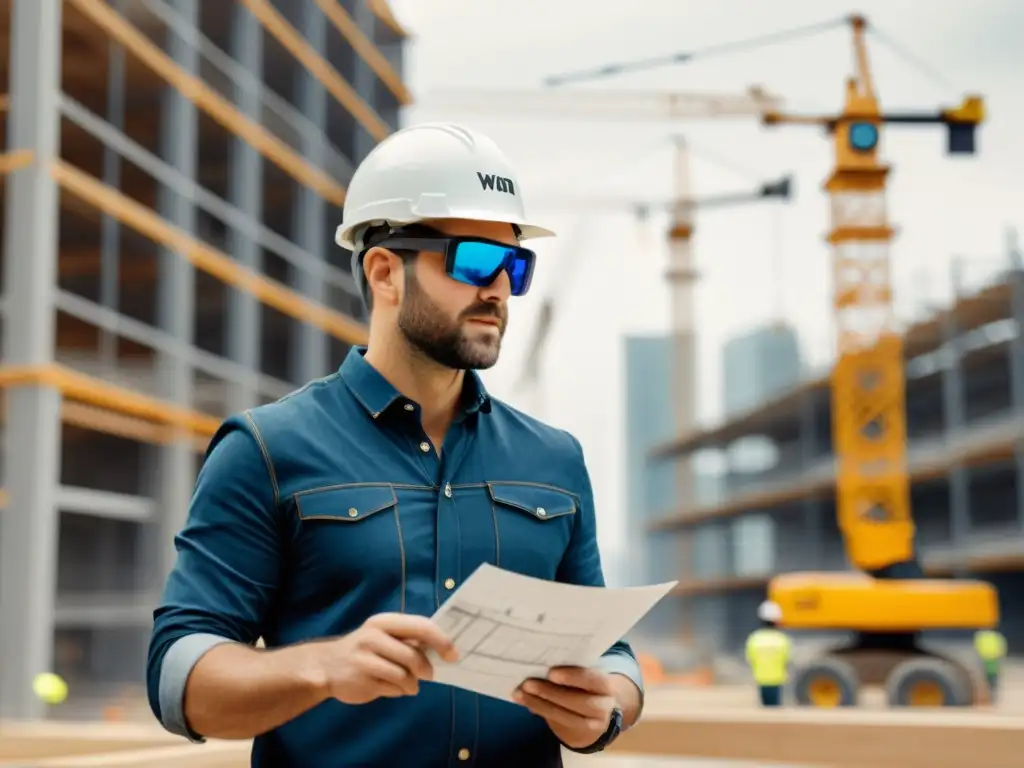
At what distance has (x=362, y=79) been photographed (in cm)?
3309

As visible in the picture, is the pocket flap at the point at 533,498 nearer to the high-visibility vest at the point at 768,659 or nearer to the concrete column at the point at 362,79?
the high-visibility vest at the point at 768,659

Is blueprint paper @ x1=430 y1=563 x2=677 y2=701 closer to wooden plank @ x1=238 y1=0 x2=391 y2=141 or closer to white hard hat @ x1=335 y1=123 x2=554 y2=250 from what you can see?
white hard hat @ x1=335 y1=123 x2=554 y2=250

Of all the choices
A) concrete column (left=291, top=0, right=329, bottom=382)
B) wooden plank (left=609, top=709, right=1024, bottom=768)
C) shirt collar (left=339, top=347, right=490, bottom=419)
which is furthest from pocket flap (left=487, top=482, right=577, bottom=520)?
concrete column (left=291, top=0, right=329, bottom=382)

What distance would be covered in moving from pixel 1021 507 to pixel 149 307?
2164 centimetres

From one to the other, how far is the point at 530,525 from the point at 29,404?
609 inches

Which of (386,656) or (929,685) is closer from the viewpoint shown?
(386,656)

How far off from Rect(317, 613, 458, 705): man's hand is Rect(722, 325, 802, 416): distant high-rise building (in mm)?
44571

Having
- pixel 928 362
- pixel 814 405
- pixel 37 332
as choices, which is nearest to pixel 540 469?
pixel 37 332

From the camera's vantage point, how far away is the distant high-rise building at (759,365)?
48594 mm

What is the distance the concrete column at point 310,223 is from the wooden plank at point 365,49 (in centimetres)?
110

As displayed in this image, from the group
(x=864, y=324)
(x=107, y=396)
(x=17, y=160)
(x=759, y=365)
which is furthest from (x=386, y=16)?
(x=759, y=365)

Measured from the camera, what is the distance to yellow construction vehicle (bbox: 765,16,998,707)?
17547 mm

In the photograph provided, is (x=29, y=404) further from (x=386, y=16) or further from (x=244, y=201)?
(x=386, y=16)

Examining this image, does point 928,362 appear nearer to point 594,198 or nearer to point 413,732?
point 594,198
